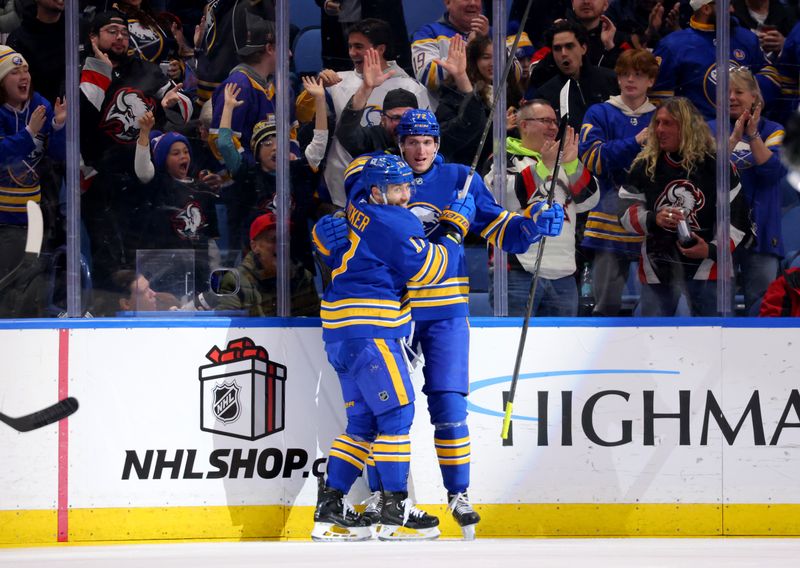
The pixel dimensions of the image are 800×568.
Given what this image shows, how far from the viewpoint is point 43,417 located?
4.24 metres

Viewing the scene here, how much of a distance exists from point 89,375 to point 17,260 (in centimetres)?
57

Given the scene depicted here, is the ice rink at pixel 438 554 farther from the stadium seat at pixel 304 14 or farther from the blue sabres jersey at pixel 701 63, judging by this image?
the stadium seat at pixel 304 14

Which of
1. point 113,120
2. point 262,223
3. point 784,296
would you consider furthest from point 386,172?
point 784,296

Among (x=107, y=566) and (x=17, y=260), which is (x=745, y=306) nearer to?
(x=107, y=566)

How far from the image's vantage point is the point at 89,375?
4.28m

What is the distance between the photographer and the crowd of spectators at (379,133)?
4453mm

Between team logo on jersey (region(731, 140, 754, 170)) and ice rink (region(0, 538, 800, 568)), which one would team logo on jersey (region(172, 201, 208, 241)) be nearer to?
ice rink (region(0, 538, 800, 568))

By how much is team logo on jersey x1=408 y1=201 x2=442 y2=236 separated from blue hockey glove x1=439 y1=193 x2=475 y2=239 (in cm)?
9

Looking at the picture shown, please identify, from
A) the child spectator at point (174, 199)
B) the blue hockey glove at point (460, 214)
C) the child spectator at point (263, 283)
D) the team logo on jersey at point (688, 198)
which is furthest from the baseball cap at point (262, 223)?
the team logo on jersey at point (688, 198)

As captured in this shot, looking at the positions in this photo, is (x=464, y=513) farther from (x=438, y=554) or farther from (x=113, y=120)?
(x=113, y=120)

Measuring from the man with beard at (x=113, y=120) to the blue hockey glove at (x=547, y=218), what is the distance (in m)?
1.50

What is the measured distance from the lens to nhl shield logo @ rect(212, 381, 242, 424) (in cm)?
431

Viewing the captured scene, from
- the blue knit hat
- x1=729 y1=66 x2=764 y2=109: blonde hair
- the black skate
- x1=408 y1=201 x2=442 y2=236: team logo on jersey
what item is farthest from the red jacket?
the blue knit hat

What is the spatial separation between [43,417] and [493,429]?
1759 millimetres
